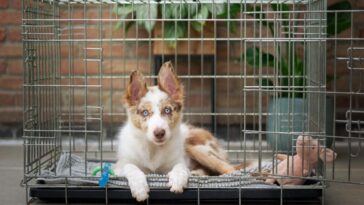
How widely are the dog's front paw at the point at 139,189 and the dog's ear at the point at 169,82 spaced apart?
48 centimetres

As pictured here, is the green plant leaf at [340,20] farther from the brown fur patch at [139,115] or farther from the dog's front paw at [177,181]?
the dog's front paw at [177,181]

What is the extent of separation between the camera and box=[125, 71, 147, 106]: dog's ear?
2809mm

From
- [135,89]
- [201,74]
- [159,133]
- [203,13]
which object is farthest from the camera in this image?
[201,74]

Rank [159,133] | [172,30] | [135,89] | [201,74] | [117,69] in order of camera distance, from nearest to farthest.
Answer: [159,133] < [135,89] < [172,30] < [201,74] < [117,69]

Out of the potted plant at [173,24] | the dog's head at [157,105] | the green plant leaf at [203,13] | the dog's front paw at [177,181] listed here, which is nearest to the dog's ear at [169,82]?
the dog's head at [157,105]

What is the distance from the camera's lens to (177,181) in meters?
2.62

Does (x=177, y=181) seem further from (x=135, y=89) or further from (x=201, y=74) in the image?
(x=201, y=74)

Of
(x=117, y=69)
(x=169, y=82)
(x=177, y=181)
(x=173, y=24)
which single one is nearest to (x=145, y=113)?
(x=169, y=82)

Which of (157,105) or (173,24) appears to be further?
(173,24)

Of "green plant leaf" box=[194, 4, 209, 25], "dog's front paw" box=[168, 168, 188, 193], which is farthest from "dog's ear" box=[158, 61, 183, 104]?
"green plant leaf" box=[194, 4, 209, 25]

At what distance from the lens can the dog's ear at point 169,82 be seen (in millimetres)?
2869

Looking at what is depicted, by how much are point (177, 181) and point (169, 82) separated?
52 centimetres

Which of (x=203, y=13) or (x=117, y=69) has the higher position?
(x=203, y=13)

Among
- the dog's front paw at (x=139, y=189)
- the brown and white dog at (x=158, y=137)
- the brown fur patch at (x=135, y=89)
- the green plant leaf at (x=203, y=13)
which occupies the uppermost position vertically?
the green plant leaf at (x=203, y=13)
